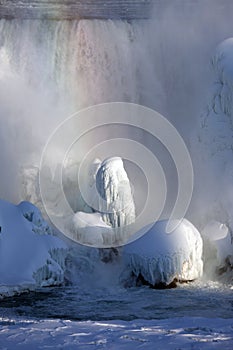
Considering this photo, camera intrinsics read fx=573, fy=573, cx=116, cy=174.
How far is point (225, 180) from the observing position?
12695mm

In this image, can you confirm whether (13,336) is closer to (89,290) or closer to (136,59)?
(89,290)

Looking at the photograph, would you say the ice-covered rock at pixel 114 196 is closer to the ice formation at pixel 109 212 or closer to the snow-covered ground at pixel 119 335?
the ice formation at pixel 109 212

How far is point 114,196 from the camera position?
40.3 feet

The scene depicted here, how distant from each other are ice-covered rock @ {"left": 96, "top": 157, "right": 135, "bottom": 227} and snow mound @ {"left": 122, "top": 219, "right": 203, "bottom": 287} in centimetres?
161

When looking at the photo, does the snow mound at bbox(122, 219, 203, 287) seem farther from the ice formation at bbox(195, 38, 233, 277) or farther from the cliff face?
the cliff face

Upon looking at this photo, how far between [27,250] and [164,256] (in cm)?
247

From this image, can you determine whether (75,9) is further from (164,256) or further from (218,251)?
(164,256)

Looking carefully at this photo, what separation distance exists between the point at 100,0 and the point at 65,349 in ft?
44.2

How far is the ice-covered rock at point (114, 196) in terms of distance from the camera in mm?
12281

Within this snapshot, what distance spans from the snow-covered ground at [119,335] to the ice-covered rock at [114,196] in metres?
5.67

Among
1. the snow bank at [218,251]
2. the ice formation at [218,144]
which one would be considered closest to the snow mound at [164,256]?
the snow bank at [218,251]

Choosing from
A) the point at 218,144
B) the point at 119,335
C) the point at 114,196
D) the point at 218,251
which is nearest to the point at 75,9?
the point at 218,144

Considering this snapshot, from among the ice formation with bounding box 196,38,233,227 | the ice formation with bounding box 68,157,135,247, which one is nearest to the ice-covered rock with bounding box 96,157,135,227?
the ice formation with bounding box 68,157,135,247

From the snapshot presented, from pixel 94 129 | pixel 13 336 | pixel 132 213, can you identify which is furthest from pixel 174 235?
pixel 94 129
